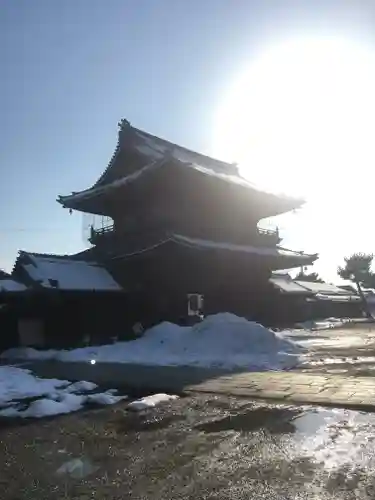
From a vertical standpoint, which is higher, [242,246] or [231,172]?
[231,172]

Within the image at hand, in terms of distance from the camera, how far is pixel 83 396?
8.03 metres

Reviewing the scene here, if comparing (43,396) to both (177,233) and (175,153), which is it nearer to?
(177,233)

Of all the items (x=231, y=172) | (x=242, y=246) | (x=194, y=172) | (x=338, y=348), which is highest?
(x=231, y=172)

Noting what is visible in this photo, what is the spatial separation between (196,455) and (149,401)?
281 cm

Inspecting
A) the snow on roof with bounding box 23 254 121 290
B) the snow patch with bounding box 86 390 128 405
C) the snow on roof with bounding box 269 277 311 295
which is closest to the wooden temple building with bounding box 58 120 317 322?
the snow on roof with bounding box 23 254 121 290

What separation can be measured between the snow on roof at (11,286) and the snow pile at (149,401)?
39.5ft

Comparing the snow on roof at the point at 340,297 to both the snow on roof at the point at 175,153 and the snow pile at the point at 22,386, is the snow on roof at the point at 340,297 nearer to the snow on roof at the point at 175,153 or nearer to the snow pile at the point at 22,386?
the snow on roof at the point at 175,153

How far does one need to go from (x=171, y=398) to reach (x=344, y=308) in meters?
36.7

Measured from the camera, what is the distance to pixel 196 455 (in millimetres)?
4660

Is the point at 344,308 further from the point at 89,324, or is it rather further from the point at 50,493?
the point at 50,493

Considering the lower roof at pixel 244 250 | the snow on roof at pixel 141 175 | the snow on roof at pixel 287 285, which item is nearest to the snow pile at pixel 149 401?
the lower roof at pixel 244 250

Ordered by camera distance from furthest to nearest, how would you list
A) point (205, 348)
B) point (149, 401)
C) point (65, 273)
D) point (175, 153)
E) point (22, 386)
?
point (175, 153) → point (65, 273) → point (205, 348) → point (22, 386) → point (149, 401)

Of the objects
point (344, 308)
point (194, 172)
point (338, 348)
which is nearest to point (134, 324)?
point (194, 172)

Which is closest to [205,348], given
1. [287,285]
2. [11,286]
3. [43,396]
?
[43,396]
